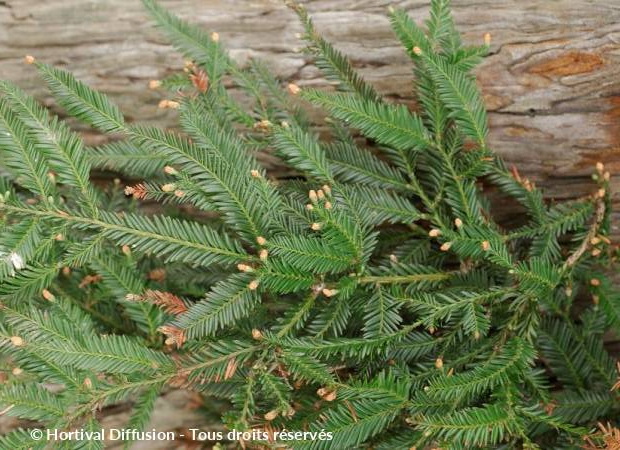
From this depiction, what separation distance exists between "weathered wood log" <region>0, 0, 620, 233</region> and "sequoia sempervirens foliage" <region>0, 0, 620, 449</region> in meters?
0.18

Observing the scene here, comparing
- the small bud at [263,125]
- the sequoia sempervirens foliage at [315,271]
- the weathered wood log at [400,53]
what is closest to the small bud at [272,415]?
the sequoia sempervirens foliage at [315,271]

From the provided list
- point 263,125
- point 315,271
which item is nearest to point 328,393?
point 315,271

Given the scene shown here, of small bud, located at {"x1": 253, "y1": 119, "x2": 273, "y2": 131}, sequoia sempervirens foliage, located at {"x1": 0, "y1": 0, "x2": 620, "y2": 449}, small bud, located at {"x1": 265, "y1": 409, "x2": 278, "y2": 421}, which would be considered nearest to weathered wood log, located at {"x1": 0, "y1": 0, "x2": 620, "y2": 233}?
sequoia sempervirens foliage, located at {"x1": 0, "y1": 0, "x2": 620, "y2": 449}

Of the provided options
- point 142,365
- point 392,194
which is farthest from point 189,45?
point 142,365

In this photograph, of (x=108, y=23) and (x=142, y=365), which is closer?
(x=142, y=365)

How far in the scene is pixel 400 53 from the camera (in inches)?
98.5

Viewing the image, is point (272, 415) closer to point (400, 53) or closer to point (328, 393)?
point (328, 393)

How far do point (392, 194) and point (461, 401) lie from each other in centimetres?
78

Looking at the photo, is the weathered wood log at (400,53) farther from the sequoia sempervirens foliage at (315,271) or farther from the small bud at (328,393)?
the small bud at (328,393)

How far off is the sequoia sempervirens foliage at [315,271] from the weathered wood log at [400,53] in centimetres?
18

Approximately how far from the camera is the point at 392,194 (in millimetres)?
2408

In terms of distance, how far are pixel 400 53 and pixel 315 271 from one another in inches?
41.4

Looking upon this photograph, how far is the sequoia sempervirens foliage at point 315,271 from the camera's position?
1870mm

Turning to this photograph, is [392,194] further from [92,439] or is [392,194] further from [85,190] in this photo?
[92,439]
